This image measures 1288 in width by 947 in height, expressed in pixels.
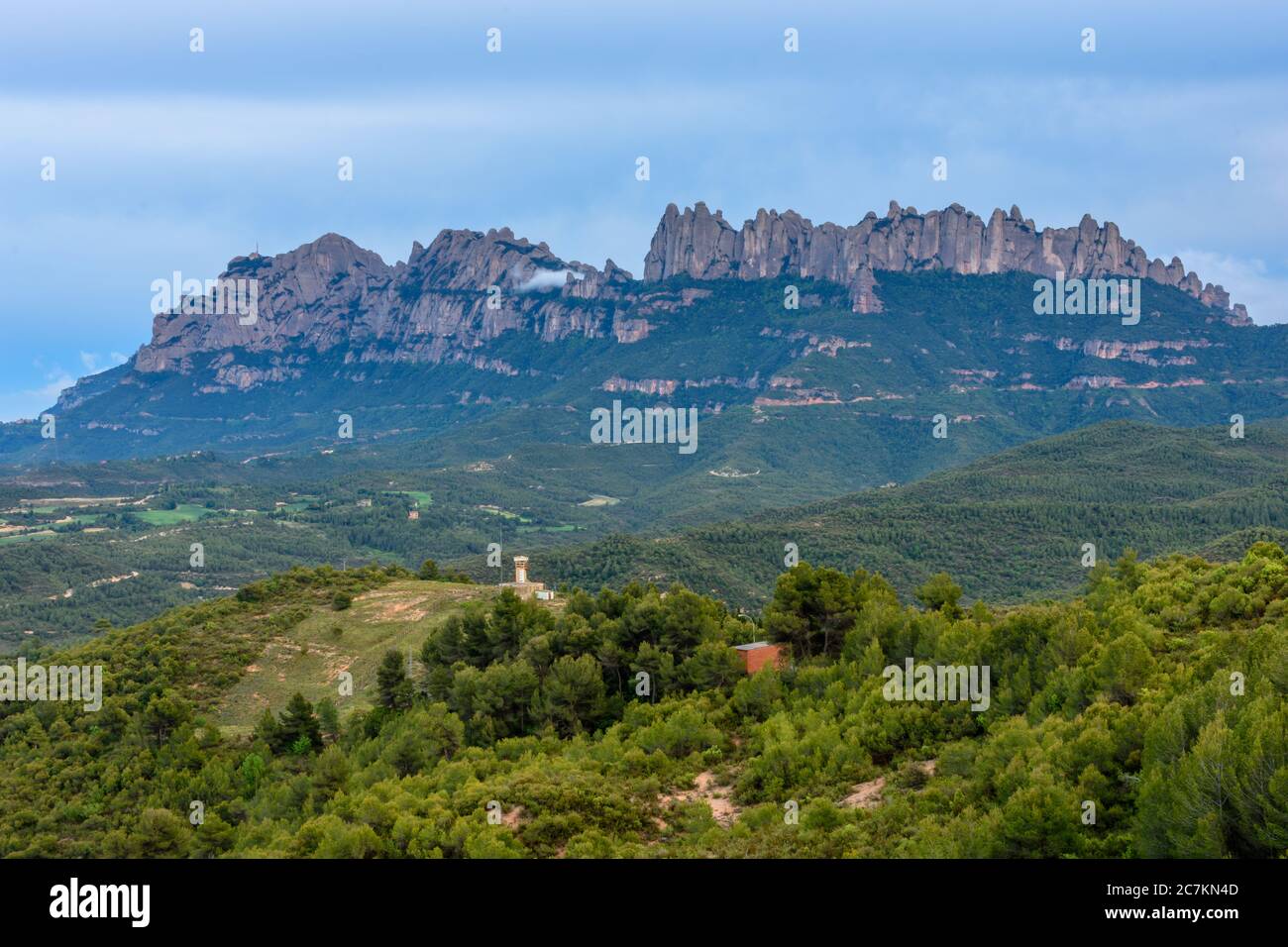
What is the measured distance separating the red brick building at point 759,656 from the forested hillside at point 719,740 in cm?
66

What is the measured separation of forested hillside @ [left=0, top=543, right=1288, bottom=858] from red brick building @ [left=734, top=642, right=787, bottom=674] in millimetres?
661

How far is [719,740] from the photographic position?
31984mm

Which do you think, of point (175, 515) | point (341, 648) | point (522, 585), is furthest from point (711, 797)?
point (175, 515)

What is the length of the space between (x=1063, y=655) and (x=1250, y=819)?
490 inches

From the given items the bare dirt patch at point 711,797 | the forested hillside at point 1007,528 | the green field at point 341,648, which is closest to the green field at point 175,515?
the forested hillside at point 1007,528

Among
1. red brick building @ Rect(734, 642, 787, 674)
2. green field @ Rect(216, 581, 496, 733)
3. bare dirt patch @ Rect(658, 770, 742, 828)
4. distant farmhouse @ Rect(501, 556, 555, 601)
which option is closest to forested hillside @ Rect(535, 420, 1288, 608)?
distant farmhouse @ Rect(501, 556, 555, 601)

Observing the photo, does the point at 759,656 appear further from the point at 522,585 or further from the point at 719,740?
the point at 522,585

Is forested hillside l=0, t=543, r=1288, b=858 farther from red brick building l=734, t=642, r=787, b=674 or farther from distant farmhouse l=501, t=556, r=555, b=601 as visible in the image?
distant farmhouse l=501, t=556, r=555, b=601

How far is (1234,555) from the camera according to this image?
7725cm

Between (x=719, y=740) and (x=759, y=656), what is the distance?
20.8ft
